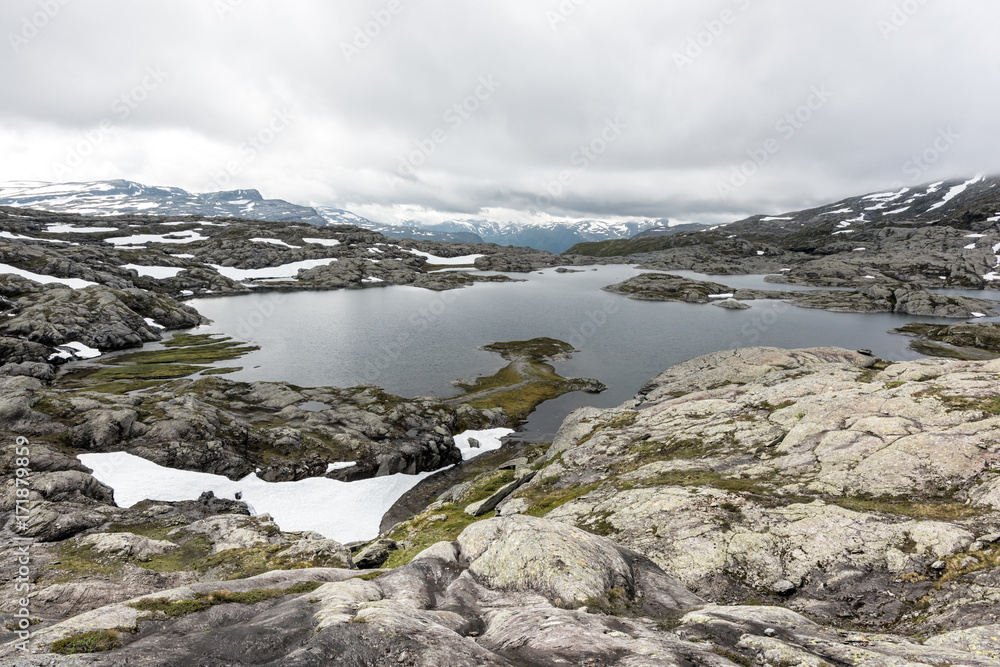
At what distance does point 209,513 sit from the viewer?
1481 inches

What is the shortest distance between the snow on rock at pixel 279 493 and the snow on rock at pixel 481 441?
15081 millimetres

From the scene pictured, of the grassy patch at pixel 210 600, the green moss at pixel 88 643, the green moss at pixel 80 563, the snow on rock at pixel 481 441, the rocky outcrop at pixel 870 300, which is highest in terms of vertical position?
the rocky outcrop at pixel 870 300

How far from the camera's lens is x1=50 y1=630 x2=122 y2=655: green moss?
9.65m

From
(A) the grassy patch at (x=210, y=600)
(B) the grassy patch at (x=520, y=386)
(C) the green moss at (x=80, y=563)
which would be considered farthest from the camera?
(B) the grassy patch at (x=520, y=386)

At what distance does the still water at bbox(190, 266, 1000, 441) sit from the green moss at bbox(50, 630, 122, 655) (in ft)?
200

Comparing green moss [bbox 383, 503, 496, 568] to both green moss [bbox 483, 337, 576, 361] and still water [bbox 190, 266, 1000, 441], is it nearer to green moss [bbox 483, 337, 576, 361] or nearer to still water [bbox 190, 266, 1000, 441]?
still water [bbox 190, 266, 1000, 441]

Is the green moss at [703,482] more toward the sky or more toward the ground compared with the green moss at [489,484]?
more toward the sky

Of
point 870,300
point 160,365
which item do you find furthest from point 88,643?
point 870,300

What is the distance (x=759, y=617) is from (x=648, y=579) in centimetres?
441

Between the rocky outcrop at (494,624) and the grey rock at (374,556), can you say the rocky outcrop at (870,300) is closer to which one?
the grey rock at (374,556)

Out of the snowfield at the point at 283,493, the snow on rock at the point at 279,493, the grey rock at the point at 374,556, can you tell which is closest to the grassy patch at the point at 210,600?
the grey rock at the point at 374,556

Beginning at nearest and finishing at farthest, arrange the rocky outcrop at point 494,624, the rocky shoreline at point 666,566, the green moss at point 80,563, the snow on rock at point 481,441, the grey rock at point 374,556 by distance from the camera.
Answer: the rocky outcrop at point 494,624 < the rocky shoreline at point 666,566 < the green moss at point 80,563 < the grey rock at point 374,556 < the snow on rock at point 481,441

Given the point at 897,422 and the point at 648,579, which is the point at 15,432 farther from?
the point at 897,422

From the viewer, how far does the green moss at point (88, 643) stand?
9652mm
